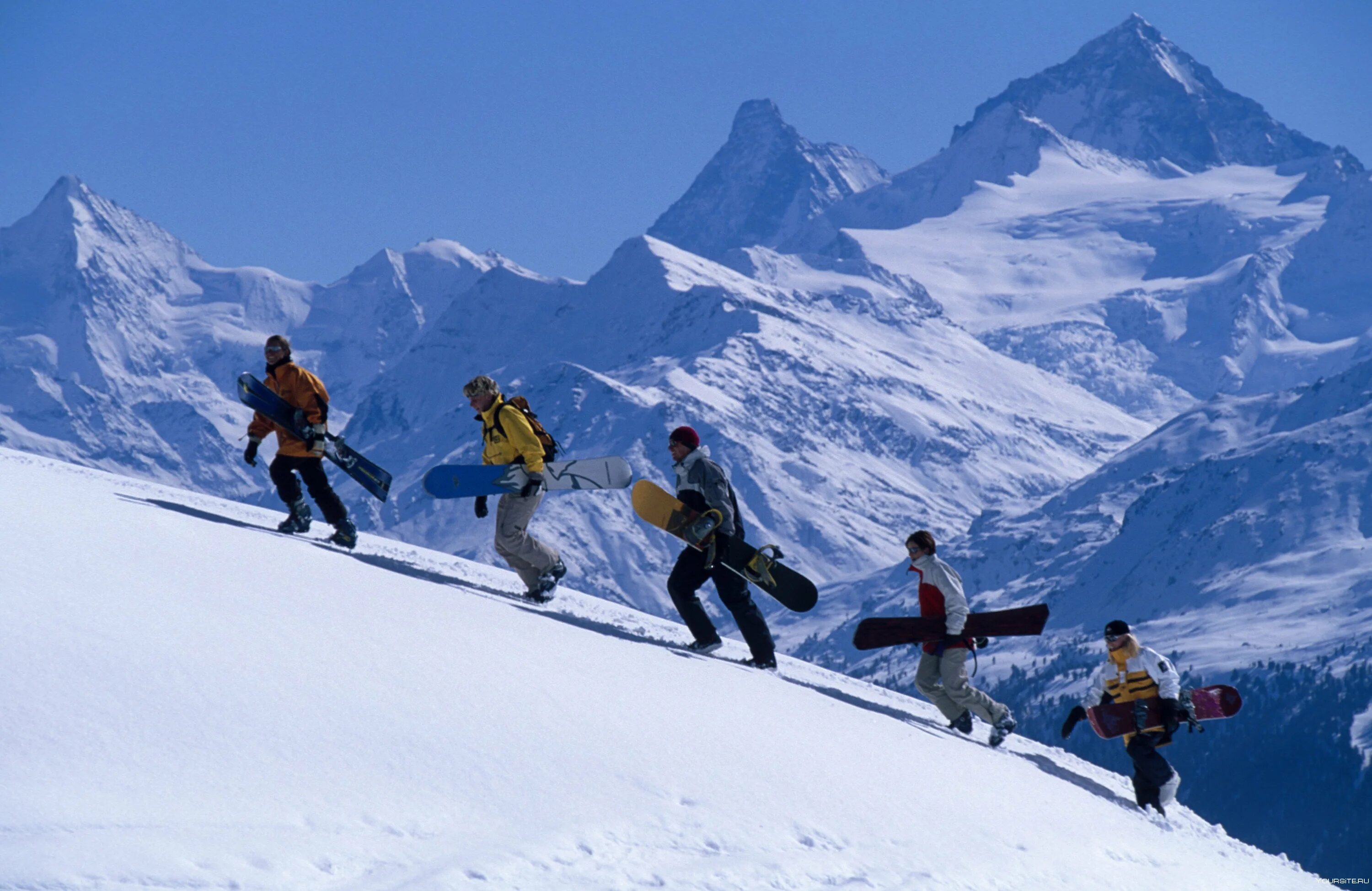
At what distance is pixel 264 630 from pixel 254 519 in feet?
23.9

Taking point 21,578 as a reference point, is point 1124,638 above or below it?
above

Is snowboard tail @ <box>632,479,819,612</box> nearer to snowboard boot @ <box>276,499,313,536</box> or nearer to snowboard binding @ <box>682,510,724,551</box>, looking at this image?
snowboard binding @ <box>682,510,724,551</box>

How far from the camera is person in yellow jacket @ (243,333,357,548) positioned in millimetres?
14375

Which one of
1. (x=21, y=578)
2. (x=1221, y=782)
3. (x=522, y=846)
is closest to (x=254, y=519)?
(x=21, y=578)

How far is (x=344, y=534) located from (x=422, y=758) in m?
7.05

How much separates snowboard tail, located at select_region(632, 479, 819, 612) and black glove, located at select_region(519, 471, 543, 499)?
3.17ft

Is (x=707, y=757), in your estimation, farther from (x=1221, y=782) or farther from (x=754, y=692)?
(x=1221, y=782)

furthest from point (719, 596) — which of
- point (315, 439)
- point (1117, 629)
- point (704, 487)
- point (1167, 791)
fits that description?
point (1167, 791)

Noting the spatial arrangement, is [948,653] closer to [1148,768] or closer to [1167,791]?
[1148,768]

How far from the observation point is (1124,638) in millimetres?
13672

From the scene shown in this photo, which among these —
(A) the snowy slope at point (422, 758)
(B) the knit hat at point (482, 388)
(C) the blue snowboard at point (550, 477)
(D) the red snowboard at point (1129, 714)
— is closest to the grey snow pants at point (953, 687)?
(A) the snowy slope at point (422, 758)

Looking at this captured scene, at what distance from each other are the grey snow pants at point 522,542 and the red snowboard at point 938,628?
318cm

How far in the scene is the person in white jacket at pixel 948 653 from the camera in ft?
45.4

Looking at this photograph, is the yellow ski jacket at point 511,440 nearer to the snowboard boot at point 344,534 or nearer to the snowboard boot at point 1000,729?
the snowboard boot at point 344,534
